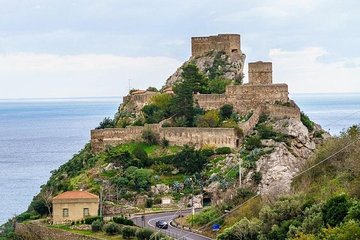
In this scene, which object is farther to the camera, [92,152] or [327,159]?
[92,152]

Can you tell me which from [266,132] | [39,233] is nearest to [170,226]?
[39,233]

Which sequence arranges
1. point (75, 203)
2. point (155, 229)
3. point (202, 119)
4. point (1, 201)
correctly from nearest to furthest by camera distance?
point (155, 229) → point (75, 203) → point (202, 119) → point (1, 201)

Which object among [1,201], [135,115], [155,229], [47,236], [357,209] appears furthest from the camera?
[1,201]

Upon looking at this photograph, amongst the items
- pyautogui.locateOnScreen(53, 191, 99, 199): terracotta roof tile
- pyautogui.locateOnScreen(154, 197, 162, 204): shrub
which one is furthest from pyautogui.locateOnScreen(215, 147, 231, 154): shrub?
pyautogui.locateOnScreen(53, 191, 99, 199): terracotta roof tile

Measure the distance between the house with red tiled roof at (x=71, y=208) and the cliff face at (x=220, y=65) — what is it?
29.2 metres

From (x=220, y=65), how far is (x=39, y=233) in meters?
36.8

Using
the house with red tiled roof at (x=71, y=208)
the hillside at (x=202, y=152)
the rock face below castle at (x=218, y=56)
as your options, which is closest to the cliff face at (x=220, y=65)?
the rock face below castle at (x=218, y=56)

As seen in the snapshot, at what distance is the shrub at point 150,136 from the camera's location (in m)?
73.8

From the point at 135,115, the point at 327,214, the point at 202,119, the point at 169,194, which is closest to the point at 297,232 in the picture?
the point at 327,214

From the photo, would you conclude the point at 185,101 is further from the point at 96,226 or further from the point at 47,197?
the point at 96,226

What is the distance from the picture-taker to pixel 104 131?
75.9 metres

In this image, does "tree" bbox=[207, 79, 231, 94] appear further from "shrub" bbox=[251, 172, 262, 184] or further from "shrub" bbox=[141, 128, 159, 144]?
"shrub" bbox=[251, 172, 262, 184]

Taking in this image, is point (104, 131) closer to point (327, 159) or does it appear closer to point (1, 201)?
point (1, 201)

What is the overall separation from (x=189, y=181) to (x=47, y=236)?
48.6ft
